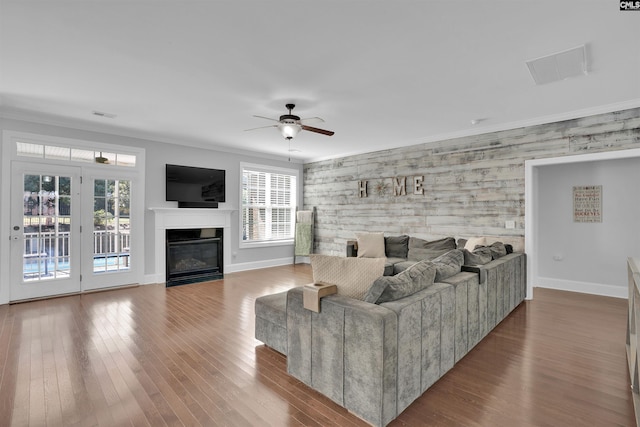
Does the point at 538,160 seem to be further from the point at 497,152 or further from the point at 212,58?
the point at 212,58

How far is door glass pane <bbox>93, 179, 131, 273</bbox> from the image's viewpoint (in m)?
5.24

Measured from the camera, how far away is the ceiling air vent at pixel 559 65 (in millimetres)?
2787

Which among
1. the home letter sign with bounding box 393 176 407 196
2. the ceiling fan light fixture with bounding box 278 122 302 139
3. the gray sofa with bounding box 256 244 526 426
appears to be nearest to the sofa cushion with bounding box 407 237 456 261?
the home letter sign with bounding box 393 176 407 196

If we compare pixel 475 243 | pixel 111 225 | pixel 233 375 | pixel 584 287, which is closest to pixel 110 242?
pixel 111 225

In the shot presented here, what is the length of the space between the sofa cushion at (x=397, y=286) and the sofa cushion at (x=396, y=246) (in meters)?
3.46

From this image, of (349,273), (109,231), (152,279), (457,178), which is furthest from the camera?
(152,279)

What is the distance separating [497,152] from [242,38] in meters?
4.32

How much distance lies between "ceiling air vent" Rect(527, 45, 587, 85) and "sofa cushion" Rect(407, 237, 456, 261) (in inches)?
108

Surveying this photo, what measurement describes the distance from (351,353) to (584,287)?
5217 mm

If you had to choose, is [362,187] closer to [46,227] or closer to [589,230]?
[589,230]

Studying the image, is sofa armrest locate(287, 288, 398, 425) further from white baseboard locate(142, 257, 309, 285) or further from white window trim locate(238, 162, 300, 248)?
white window trim locate(238, 162, 300, 248)

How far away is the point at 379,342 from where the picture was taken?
1812 millimetres

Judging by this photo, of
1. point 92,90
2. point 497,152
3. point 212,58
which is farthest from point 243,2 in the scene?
point 497,152

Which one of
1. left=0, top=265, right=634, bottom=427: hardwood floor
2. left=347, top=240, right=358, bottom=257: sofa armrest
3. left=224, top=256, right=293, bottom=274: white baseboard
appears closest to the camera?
left=0, top=265, right=634, bottom=427: hardwood floor
